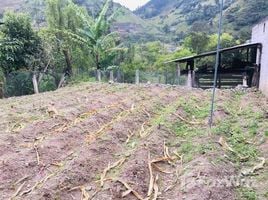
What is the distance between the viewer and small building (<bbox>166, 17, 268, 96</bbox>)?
1415 cm

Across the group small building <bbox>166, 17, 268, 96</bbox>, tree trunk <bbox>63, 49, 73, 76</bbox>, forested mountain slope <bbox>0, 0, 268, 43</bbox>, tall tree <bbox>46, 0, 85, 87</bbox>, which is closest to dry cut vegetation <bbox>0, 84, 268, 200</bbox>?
small building <bbox>166, 17, 268, 96</bbox>

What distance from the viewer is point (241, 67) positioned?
54.6ft

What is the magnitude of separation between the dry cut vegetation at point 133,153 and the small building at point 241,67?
4.64m

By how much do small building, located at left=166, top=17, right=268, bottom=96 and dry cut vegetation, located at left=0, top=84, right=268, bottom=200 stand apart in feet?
15.2

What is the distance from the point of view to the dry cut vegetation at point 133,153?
479cm

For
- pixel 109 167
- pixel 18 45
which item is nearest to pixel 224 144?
pixel 109 167

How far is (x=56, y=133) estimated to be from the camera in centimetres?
726

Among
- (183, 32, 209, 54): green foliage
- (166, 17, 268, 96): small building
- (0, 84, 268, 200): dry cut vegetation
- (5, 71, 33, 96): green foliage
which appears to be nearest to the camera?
(0, 84, 268, 200): dry cut vegetation

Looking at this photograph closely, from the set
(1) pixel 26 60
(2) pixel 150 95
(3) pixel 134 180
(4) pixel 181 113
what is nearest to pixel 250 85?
(2) pixel 150 95

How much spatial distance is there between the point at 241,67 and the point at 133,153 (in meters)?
11.7

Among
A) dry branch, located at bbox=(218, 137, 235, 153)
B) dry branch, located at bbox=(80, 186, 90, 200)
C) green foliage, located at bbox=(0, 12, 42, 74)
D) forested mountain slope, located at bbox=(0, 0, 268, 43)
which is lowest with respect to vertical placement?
dry branch, located at bbox=(80, 186, 90, 200)

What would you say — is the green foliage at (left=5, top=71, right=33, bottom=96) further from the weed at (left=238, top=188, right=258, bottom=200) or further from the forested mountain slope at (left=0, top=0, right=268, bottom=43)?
the forested mountain slope at (left=0, top=0, right=268, bottom=43)

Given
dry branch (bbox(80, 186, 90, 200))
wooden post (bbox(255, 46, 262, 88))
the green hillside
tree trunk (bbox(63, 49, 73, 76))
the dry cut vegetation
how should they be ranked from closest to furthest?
dry branch (bbox(80, 186, 90, 200)) → the dry cut vegetation → wooden post (bbox(255, 46, 262, 88)) → tree trunk (bbox(63, 49, 73, 76)) → the green hillside

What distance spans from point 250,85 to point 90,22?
809 cm
